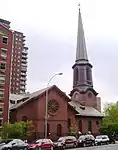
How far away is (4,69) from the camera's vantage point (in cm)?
6131

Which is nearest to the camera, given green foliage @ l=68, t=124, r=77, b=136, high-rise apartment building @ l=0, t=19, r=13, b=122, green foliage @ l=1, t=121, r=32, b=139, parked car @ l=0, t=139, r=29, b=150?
parked car @ l=0, t=139, r=29, b=150

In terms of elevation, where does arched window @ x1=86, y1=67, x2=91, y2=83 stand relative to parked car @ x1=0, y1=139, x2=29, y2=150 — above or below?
above

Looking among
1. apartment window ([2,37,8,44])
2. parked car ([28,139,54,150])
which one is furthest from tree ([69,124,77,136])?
parked car ([28,139,54,150])

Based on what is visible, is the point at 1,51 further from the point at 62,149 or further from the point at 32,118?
the point at 62,149

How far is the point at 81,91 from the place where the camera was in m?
85.1

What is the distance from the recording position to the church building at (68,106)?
6356cm

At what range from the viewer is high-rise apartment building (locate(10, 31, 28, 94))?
150 metres

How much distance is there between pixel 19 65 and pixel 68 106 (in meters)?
87.8

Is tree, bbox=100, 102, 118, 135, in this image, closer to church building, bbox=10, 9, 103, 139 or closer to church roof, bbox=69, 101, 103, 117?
church building, bbox=10, 9, 103, 139

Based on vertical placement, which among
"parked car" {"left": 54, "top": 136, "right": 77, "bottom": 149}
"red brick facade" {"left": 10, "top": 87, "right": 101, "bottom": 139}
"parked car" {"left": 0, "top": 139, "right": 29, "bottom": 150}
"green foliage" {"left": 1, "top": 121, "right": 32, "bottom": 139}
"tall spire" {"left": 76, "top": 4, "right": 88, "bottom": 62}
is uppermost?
"tall spire" {"left": 76, "top": 4, "right": 88, "bottom": 62}

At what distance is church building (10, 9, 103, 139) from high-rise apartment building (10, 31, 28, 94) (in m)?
63.4

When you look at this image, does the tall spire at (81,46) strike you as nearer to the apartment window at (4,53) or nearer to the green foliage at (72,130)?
the green foliage at (72,130)

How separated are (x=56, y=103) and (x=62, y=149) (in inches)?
871

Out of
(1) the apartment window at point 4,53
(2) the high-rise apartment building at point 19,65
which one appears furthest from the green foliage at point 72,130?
(2) the high-rise apartment building at point 19,65
